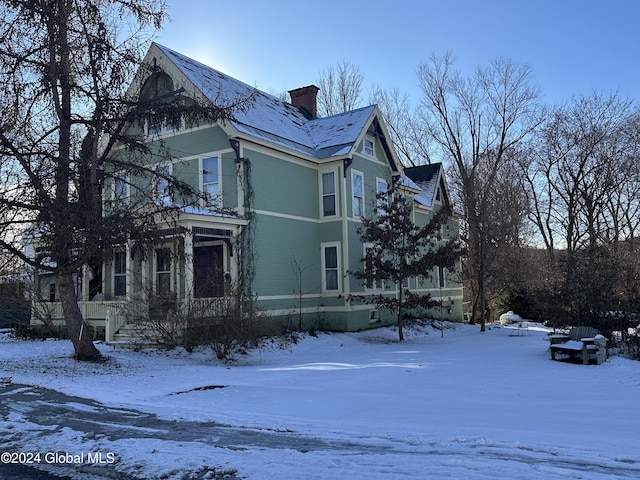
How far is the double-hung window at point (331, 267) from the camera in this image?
21.3 meters

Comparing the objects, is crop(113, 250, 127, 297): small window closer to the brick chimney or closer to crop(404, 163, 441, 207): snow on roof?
the brick chimney

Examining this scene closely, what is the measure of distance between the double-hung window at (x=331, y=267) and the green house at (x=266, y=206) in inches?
1.7

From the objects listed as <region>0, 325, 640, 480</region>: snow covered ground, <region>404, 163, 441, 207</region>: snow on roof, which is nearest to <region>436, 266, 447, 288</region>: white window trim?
<region>404, 163, 441, 207</region>: snow on roof

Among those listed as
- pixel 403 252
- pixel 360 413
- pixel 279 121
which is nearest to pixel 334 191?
pixel 279 121

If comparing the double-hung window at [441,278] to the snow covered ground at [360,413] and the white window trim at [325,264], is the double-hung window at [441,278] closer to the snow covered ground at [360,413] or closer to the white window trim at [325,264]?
the white window trim at [325,264]

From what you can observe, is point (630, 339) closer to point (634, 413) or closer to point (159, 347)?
point (634, 413)

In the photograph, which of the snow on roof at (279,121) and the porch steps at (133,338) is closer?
the porch steps at (133,338)

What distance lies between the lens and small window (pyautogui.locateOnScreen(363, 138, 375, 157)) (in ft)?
76.6

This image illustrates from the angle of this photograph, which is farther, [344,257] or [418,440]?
[344,257]

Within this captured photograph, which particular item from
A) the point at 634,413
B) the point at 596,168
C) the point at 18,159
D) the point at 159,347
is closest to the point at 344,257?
the point at 159,347

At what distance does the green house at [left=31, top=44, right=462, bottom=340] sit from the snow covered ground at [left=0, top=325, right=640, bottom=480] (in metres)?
4.03

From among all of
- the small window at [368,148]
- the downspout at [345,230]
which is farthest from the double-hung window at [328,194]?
the small window at [368,148]

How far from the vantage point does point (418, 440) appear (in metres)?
6.21

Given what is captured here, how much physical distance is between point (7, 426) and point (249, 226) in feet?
37.7
